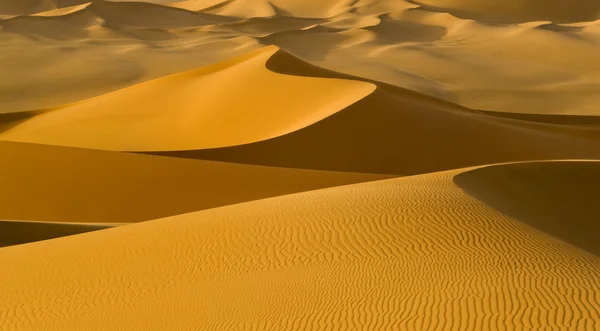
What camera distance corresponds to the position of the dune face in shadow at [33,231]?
1046 centimetres

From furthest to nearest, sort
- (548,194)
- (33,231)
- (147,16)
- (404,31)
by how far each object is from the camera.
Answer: (147,16)
(404,31)
(548,194)
(33,231)

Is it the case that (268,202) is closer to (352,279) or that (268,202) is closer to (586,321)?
(352,279)

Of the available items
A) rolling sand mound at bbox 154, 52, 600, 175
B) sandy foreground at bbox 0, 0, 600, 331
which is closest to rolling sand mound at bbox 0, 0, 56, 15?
sandy foreground at bbox 0, 0, 600, 331

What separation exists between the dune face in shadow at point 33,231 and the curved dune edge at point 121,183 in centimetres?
176

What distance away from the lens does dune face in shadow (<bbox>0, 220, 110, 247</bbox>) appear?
1046 cm

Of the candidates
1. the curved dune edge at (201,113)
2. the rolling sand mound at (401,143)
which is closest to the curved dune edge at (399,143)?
the rolling sand mound at (401,143)

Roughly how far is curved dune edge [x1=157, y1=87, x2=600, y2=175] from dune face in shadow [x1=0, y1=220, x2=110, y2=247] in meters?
6.13

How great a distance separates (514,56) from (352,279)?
37.1 meters

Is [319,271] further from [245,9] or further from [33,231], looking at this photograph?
[245,9]

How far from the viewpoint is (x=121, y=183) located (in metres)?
14.3

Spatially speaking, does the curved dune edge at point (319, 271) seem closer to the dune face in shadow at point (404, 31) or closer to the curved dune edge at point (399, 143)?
the curved dune edge at point (399, 143)

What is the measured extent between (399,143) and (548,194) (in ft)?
24.4

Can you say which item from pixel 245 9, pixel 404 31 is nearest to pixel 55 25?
pixel 404 31

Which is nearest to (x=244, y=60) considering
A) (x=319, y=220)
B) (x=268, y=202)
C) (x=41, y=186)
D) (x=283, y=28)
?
(x=41, y=186)
